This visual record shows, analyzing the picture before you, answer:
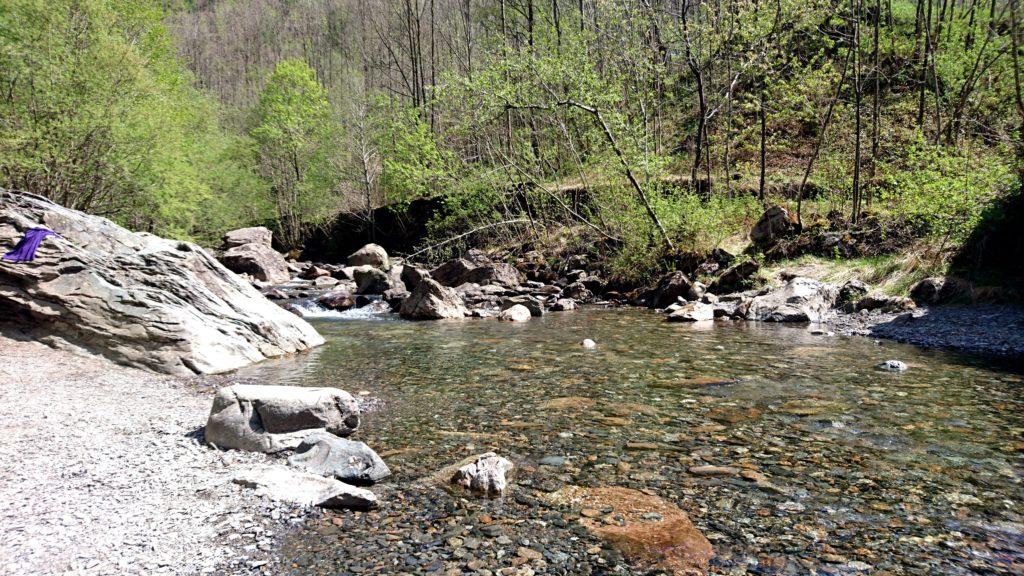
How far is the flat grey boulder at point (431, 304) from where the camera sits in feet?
51.6

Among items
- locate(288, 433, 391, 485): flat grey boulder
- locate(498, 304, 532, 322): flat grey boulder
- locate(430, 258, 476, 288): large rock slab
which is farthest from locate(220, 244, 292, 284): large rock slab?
locate(288, 433, 391, 485): flat grey boulder

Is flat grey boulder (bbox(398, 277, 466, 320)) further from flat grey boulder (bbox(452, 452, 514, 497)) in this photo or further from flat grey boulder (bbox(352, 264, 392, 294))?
flat grey boulder (bbox(452, 452, 514, 497))

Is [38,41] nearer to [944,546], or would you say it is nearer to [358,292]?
[358,292]

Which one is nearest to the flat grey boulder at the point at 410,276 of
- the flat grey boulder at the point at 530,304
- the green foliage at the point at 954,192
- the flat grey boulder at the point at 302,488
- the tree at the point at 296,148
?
the flat grey boulder at the point at 530,304


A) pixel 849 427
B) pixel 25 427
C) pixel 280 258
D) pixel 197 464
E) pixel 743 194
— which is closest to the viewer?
pixel 197 464

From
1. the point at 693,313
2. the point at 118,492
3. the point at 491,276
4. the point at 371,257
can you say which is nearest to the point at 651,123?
the point at 491,276

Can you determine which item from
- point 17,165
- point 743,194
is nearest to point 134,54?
point 17,165

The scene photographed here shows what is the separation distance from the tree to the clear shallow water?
2907cm

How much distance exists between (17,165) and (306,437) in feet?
57.0

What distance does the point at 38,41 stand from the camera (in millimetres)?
16969

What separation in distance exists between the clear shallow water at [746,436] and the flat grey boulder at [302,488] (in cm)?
30

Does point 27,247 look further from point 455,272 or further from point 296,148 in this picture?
point 296,148

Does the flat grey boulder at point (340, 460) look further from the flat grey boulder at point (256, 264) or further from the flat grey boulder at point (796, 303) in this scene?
the flat grey boulder at point (256, 264)

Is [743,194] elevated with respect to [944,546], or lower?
elevated
